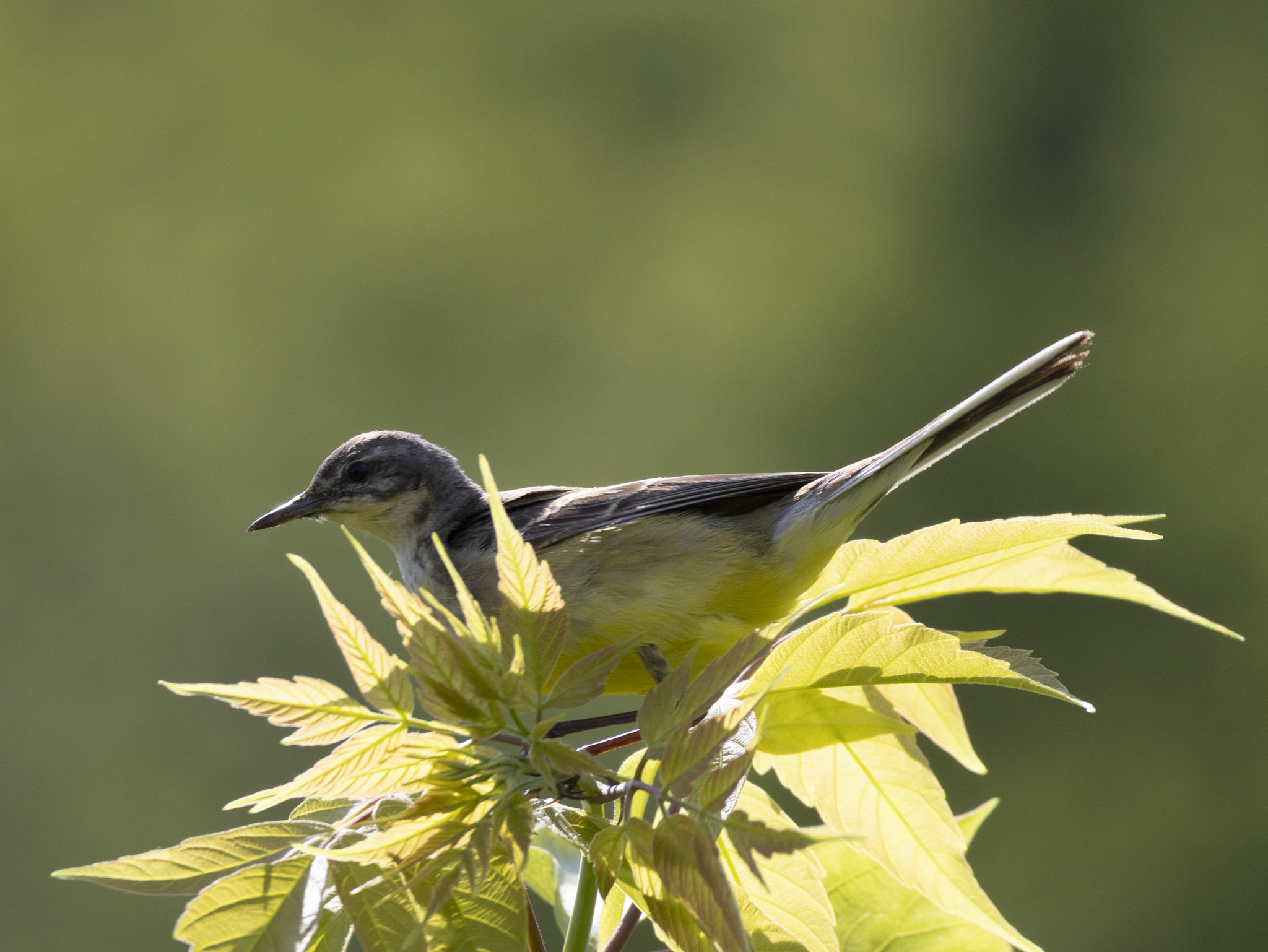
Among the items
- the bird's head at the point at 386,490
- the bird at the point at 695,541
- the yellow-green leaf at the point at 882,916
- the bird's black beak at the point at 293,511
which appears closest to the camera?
the yellow-green leaf at the point at 882,916

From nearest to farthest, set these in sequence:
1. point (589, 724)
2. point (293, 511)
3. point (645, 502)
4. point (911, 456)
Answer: point (589, 724)
point (911, 456)
point (645, 502)
point (293, 511)

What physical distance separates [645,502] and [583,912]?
3.66 feet

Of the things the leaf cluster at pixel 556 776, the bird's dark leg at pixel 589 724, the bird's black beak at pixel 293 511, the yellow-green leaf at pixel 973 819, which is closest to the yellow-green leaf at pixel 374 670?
the leaf cluster at pixel 556 776

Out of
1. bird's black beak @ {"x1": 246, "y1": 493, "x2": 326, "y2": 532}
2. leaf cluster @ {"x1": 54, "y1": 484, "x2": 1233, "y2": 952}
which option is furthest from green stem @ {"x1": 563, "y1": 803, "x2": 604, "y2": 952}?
bird's black beak @ {"x1": 246, "y1": 493, "x2": 326, "y2": 532}

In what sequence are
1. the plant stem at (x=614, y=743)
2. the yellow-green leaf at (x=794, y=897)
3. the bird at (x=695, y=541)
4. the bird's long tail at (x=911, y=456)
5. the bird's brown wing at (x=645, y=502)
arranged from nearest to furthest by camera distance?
the yellow-green leaf at (x=794, y=897)
the plant stem at (x=614, y=743)
the bird's long tail at (x=911, y=456)
the bird at (x=695, y=541)
the bird's brown wing at (x=645, y=502)

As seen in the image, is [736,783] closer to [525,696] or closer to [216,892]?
[525,696]

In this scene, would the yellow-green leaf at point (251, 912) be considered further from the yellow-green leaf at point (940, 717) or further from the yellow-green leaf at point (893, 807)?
the yellow-green leaf at point (940, 717)

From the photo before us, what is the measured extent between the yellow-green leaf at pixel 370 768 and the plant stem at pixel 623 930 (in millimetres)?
231

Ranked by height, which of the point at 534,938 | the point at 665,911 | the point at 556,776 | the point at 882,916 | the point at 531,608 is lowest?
the point at 882,916

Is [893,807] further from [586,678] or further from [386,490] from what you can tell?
[386,490]

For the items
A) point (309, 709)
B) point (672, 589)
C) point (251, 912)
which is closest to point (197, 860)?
point (251, 912)

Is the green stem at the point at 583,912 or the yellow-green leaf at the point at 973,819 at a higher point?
the green stem at the point at 583,912

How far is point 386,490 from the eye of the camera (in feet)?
8.30

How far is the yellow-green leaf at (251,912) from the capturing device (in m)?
0.90
